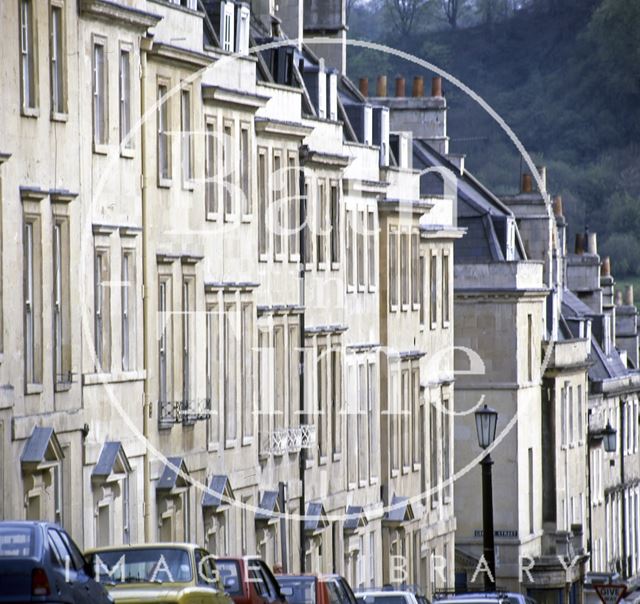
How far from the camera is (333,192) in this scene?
2298 inches

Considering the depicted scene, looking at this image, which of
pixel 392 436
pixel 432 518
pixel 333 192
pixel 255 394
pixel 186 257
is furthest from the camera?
pixel 432 518

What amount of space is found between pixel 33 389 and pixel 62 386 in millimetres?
1311

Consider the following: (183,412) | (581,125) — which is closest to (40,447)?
(183,412)

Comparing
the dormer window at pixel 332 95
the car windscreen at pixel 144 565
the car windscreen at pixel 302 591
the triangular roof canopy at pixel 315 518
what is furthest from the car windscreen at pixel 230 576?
the dormer window at pixel 332 95

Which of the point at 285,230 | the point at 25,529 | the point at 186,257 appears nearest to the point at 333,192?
the point at 285,230

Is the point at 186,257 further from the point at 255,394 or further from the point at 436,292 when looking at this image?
the point at 436,292

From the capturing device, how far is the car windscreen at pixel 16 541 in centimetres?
2563

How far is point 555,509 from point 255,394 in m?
31.2

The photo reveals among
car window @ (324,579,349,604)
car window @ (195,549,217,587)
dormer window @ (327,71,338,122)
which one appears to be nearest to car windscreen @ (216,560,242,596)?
car window @ (195,549,217,587)

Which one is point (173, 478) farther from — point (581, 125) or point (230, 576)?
point (581, 125)

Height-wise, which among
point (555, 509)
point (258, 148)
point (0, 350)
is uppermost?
point (258, 148)

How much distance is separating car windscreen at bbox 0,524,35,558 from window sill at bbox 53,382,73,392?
43.3ft

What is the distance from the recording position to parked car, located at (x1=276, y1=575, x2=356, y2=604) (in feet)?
119

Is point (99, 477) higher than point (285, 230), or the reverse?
point (285, 230)
